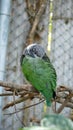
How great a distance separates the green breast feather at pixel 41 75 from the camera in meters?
1.77

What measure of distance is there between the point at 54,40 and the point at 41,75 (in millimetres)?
1195

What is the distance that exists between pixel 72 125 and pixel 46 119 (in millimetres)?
36

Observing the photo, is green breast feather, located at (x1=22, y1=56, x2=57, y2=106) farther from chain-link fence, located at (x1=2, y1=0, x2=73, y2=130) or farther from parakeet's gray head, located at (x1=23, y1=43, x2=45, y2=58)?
chain-link fence, located at (x1=2, y1=0, x2=73, y2=130)

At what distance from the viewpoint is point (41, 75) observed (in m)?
1.79

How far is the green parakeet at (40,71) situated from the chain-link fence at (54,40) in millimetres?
1028

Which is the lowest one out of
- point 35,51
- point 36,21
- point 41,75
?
point 41,75

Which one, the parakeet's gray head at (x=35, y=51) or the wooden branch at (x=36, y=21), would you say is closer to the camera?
the parakeet's gray head at (x=35, y=51)

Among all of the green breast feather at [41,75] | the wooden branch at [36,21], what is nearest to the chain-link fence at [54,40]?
the wooden branch at [36,21]

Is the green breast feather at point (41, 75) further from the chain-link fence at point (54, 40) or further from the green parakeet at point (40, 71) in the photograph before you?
the chain-link fence at point (54, 40)

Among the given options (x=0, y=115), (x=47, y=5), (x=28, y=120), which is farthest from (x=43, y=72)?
(x=47, y=5)

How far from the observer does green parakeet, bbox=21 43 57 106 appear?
177 centimetres

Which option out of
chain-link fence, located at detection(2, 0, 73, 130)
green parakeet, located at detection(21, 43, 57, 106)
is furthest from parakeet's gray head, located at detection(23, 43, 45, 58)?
chain-link fence, located at detection(2, 0, 73, 130)

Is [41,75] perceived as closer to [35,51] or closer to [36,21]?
[35,51]

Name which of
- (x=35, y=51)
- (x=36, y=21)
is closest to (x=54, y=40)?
(x=36, y=21)
